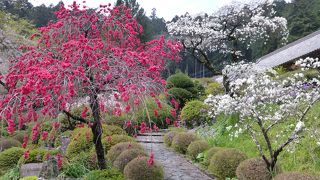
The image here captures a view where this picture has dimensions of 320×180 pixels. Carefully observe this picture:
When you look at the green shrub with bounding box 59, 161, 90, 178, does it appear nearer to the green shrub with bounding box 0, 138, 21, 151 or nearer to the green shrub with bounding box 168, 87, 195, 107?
the green shrub with bounding box 0, 138, 21, 151

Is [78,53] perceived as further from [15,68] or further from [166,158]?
[166,158]

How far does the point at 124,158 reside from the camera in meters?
7.15

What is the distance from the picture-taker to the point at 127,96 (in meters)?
4.47

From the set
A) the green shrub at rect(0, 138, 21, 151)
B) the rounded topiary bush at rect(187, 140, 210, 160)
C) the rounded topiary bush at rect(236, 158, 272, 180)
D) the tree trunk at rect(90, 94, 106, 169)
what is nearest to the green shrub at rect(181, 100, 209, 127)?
the rounded topiary bush at rect(187, 140, 210, 160)

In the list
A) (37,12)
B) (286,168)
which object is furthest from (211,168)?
(37,12)

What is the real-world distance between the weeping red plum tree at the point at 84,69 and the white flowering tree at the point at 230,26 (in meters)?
7.75

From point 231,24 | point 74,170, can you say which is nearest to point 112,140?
point 74,170

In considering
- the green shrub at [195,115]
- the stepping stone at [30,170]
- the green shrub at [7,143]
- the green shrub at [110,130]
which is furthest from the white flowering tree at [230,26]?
the stepping stone at [30,170]

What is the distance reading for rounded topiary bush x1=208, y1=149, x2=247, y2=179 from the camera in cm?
665

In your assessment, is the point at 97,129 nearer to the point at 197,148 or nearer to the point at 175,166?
the point at 175,166

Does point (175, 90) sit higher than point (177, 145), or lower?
higher

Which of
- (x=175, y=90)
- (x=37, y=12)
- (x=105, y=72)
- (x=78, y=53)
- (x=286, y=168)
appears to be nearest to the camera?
(x=78, y=53)

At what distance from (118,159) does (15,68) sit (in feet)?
9.18

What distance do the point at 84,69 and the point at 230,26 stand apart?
1031 cm
